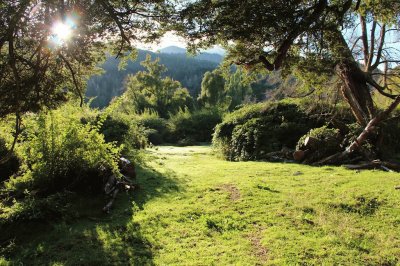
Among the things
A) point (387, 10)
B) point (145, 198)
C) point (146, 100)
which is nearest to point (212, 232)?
point (145, 198)

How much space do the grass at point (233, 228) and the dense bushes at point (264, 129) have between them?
6.78m

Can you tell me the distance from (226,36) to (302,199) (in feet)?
15.5

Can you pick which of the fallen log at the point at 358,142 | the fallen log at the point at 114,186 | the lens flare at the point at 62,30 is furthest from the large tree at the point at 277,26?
the fallen log at the point at 358,142

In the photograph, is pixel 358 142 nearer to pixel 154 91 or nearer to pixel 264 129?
pixel 264 129

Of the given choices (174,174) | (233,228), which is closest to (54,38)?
(233,228)

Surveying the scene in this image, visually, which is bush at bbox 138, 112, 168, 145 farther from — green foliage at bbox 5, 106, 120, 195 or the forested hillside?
green foliage at bbox 5, 106, 120, 195

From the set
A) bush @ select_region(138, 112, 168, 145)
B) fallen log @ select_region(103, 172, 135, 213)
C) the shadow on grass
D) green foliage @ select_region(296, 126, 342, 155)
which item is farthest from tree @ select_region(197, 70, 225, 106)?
the shadow on grass

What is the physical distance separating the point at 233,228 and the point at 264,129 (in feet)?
35.9

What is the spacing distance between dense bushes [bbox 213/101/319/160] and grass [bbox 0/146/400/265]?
6776 mm

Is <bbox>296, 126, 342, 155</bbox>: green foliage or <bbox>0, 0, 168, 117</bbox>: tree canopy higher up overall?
<bbox>0, 0, 168, 117</bbox>: tree canopy

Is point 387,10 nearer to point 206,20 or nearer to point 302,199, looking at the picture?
point 206,20

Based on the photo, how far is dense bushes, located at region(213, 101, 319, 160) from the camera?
1716 cm

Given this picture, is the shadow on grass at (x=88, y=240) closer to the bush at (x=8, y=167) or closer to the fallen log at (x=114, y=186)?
the fallen log at (x=114, y=186)

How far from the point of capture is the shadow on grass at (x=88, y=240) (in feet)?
19.5
